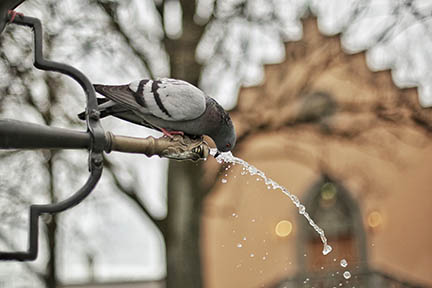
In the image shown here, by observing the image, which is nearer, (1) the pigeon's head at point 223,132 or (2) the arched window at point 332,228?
(1) the pigeon's head at point 223,132

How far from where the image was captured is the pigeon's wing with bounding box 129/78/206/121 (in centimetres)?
197

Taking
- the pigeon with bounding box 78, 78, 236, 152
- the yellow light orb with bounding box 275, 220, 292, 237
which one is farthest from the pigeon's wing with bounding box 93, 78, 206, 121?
the yellow light orb with bounding box 275, 220, 292, 237

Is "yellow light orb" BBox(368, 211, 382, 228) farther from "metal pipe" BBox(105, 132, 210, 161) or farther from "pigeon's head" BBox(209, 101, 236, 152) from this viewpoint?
"metal pipe" BBox(105, 132, 210, 161)

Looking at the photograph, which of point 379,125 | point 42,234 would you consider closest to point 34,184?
point 42,234

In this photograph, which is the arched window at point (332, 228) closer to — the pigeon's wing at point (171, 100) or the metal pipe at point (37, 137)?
Result: the pigeon's wing at point (171, 100)

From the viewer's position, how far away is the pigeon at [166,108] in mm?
1952

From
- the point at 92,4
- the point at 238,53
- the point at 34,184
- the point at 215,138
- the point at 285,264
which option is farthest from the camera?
the point at 285,264

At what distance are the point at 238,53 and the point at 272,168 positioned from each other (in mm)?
6906

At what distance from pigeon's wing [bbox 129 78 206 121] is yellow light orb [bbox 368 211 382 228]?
44.7ft

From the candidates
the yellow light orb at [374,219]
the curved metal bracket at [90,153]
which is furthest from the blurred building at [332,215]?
the curved metal bracket at [90,153]

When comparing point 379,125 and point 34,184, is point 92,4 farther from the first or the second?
point 379,125

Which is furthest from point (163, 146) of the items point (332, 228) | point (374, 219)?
point (332, 228)

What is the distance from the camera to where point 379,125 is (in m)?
9.64

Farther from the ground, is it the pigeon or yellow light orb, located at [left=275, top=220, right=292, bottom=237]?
→ the pigeon
